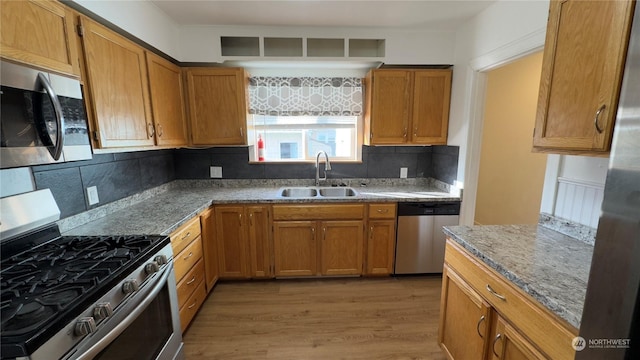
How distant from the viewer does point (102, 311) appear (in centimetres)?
96

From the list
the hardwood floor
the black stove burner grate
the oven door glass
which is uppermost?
the black stove burner grate

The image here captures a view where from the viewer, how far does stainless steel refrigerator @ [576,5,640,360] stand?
0.52m

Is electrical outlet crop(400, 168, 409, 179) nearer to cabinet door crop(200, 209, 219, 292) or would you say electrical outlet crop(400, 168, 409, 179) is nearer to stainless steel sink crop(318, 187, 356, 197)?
stainless steel sink crop(318, 187, 356, 197)

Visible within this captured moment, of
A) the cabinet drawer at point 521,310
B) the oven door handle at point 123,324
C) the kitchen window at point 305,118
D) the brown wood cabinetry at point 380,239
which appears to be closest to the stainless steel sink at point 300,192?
the kitchen window at point 305,118

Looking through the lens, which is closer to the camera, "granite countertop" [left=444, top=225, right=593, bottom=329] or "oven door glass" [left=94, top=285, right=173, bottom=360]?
"granite countertop" [left=444, top=225, right=593, bottom=329]

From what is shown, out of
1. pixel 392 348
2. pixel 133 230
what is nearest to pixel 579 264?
pixel 392 348

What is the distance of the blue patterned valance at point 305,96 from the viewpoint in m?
2.84

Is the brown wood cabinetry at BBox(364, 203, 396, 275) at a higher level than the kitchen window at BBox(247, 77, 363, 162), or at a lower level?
lower

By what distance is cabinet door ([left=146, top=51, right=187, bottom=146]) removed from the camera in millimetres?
2057

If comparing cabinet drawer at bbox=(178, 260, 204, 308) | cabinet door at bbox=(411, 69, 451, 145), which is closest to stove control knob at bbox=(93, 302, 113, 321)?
cabinet drawer at bbox=(178, 260, 204, 308)

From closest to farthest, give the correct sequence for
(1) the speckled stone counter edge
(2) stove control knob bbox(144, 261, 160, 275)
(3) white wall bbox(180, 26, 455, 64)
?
1. (2) stove control knob bbox(144, 261, 160, 275)
2. (1) the speckled stone counter edge
3. (3) white wall bbox(180, 26, 455, 64)

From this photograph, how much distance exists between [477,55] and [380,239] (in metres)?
1.85

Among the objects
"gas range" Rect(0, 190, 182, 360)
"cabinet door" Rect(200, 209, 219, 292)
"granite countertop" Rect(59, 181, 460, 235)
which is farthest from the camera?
"cabinet door" Rect(200, 209, 219, 292)

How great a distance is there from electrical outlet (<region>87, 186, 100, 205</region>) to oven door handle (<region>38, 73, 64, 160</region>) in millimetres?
786
